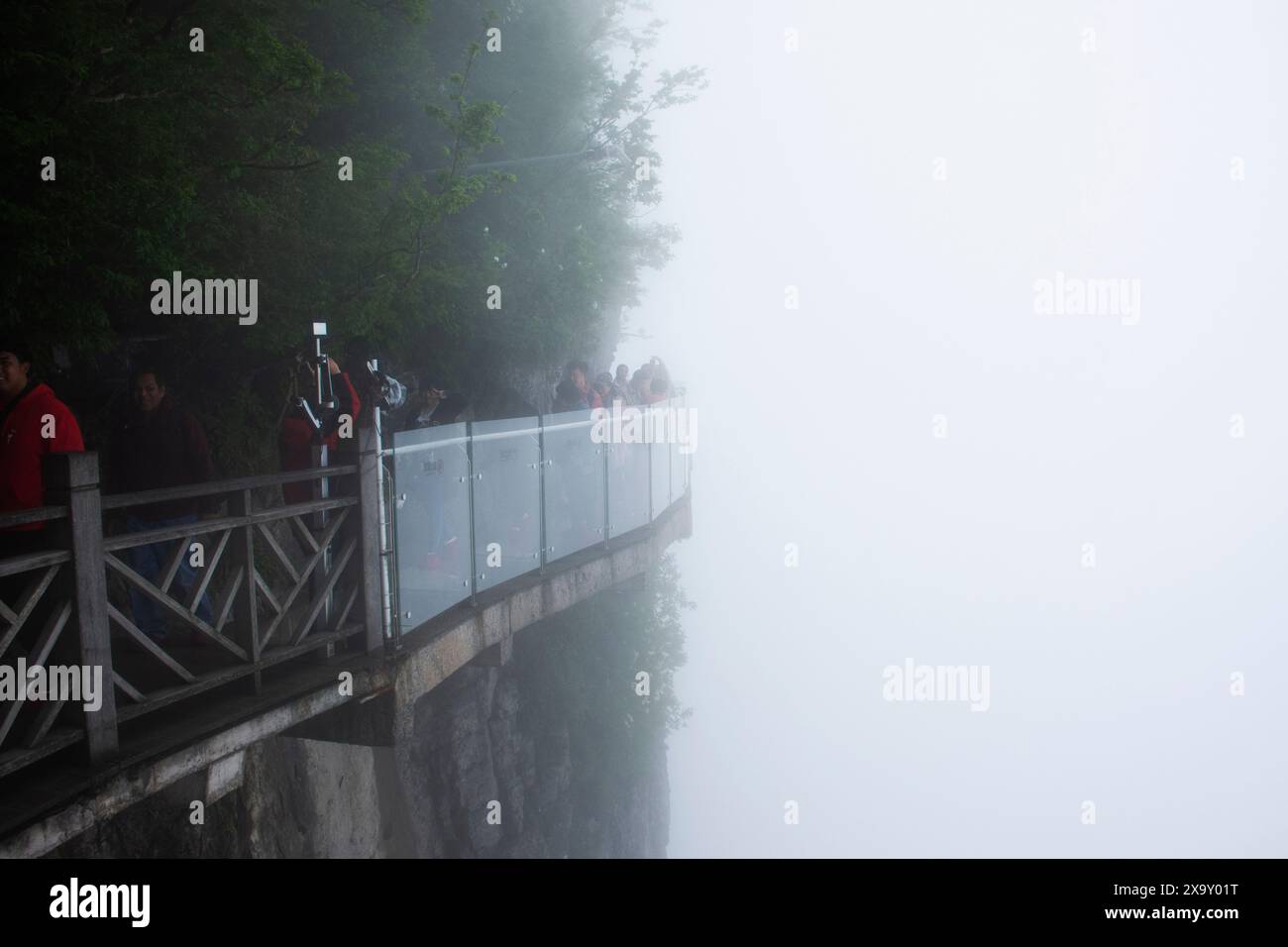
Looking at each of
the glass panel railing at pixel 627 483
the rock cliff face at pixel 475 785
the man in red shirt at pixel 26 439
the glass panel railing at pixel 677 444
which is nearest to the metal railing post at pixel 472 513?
the rock cliff face at pixel 475 785

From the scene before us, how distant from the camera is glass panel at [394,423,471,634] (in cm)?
833

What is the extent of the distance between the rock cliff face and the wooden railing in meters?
0.64

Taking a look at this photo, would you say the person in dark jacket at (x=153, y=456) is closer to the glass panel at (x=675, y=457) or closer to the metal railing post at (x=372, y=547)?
the metal railing post at (x=372, y=547)

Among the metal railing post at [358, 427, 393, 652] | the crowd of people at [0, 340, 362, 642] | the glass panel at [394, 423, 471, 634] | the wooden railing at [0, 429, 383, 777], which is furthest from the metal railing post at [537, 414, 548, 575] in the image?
the metal railing post at [358, 427, 393, 652]

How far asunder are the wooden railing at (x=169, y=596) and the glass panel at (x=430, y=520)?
417 mm

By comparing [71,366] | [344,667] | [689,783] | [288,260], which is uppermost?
[288,260]

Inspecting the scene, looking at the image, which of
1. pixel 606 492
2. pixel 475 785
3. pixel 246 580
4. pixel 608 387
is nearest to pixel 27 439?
pixel 246 580

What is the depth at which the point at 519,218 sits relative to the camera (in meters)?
17.2

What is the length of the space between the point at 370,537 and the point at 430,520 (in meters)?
0.93

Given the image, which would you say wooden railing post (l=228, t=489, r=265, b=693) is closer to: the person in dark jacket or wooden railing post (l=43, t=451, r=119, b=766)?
the person in dark jacket

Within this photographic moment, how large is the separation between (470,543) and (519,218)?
29.1ft

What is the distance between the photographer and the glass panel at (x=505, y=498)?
9.52 m
